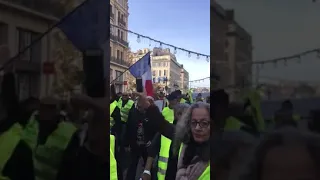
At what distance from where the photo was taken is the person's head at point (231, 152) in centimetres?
124

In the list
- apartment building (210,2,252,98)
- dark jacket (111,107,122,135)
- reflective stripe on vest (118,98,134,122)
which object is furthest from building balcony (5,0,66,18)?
reflective stripe on vest (118,98,134,122)

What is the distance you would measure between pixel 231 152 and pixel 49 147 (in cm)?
61

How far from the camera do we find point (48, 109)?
1344 millimetres

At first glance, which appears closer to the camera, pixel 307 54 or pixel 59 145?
pixel 307 54

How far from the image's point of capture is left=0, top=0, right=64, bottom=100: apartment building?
1277 mm

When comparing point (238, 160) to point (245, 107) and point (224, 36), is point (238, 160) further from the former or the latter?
A: point (224, 36)

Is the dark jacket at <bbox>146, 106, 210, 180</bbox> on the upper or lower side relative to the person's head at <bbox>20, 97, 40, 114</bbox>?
lower

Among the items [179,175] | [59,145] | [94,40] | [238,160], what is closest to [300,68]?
[238,160]

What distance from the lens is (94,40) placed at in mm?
1318

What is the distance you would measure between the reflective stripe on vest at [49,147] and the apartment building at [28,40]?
4.9 inches

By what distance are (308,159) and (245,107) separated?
0.81 ft

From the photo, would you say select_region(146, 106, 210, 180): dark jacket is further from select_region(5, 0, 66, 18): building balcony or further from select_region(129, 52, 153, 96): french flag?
select_region(129, 52, 153, 96): french flag

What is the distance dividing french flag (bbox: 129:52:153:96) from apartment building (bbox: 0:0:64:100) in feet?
12.3

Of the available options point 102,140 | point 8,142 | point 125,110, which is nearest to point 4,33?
point 8,142
